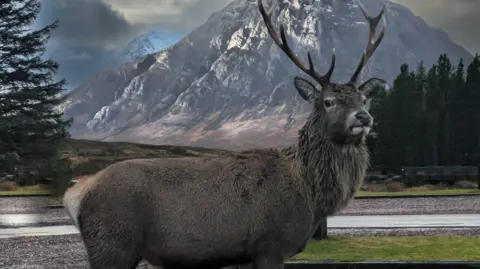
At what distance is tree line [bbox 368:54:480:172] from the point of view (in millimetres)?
49969

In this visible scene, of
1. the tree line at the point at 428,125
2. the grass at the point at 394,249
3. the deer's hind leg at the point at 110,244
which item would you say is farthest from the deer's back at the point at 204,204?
the tree line at the point at 428,125

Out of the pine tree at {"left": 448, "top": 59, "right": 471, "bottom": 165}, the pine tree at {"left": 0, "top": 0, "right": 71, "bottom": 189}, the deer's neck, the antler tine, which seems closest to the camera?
the deer's neck

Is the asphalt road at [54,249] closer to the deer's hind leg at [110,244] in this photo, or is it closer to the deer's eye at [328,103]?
the deer's hind leg at [110,244]

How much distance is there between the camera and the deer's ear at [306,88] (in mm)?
6395

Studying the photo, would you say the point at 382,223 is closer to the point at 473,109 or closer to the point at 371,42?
the point at 371,42

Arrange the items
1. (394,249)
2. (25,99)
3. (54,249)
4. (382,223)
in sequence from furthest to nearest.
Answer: (25,99) → (382,223) → (54,249) → (394,249)

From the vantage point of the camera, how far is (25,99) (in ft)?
109

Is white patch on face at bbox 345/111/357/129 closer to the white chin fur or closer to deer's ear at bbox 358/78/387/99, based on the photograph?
the white chin fur

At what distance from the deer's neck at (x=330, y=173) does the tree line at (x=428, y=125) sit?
43314 mm

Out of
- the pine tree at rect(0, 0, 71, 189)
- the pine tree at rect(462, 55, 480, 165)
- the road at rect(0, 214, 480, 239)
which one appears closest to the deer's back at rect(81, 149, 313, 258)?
the road at rect(0, 214, 480, 239)

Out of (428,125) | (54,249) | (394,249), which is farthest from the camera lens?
(428,125)

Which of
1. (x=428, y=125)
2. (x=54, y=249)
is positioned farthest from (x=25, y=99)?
(x=428, y=125)

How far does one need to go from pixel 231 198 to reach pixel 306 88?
4.53 ft

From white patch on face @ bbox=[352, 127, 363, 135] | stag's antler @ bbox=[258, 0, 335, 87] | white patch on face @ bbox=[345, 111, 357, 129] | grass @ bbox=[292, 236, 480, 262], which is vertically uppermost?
stag's antler @ bbox=[258, 0, 335, 87]
